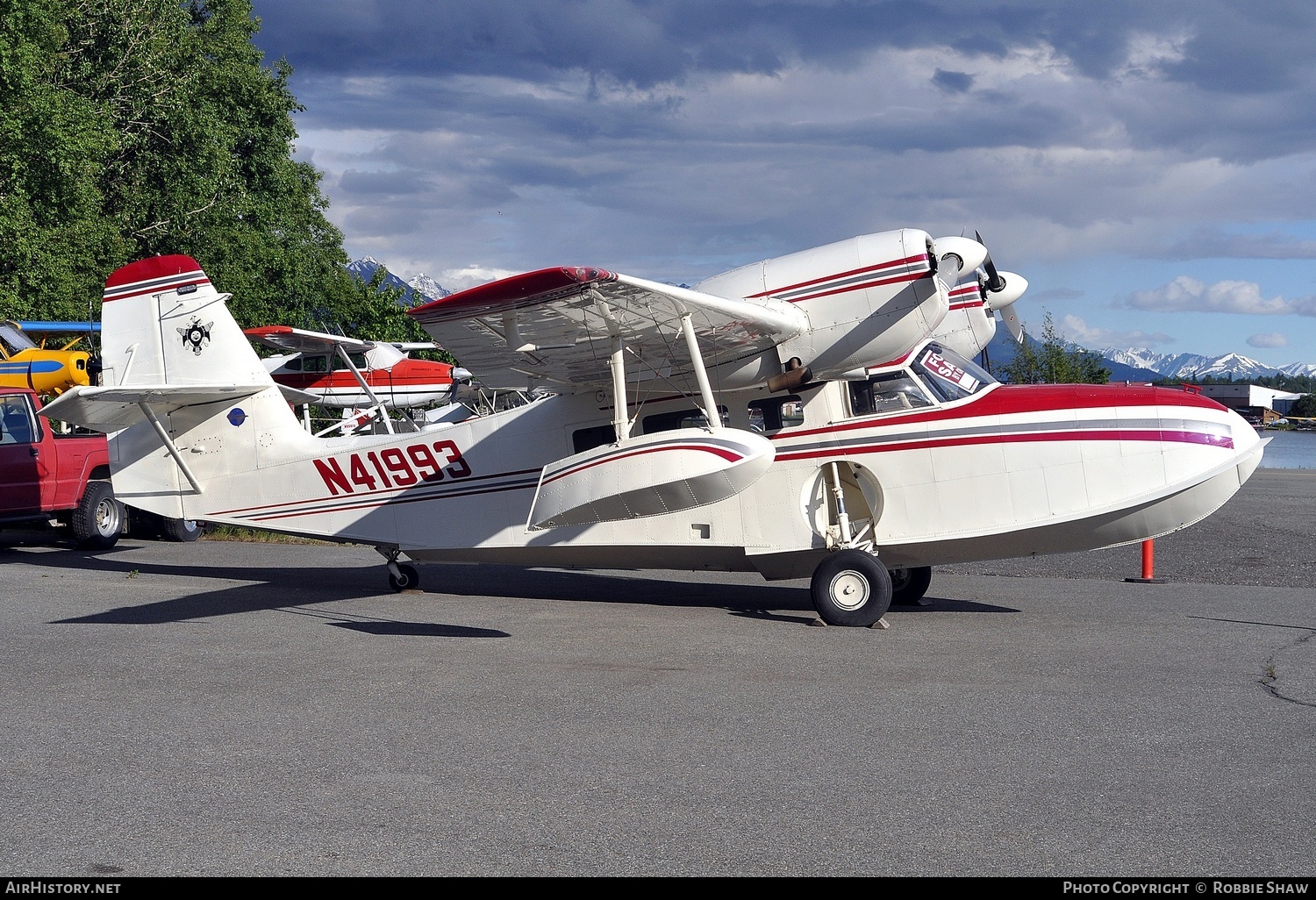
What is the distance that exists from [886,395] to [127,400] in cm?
718

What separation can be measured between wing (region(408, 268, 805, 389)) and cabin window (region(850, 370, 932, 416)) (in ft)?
2.67

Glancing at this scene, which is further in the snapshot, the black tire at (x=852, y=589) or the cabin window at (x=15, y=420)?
the cabin window at (x=15, y=420)

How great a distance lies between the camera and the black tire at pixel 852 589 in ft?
29.5

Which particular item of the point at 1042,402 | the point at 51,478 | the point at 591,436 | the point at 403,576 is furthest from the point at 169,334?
the point at 1042,402

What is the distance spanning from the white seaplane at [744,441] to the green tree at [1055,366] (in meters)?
35.8

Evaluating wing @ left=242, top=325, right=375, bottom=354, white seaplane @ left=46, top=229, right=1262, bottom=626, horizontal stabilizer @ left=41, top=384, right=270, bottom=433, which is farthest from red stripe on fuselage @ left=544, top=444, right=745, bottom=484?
wing @ left=242, top=325, right=375, bottom=354

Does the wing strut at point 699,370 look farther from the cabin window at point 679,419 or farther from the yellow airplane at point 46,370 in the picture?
the yellow airplane at point 46,370

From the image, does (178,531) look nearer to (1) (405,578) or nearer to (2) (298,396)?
(1) (405,578)

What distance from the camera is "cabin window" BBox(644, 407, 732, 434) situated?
Result: 1000 cm

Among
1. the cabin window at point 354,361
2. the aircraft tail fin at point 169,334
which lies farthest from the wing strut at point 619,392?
the cabin window at point 354,361

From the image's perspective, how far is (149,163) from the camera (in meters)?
29.1

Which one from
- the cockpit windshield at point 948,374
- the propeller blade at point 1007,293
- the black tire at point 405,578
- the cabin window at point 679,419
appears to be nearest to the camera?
the cockpit windshield at point 948,374

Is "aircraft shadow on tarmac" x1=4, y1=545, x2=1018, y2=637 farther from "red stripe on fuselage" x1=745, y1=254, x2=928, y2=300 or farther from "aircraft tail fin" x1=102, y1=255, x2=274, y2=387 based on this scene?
"red stripe on fuselage" x1=745, y1=254, x2=928, y2=300
